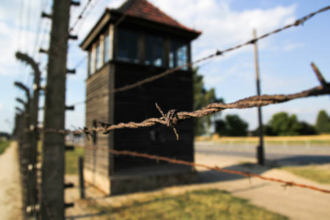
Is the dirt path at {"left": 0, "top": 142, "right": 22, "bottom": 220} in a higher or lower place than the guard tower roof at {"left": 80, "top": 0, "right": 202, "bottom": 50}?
lower

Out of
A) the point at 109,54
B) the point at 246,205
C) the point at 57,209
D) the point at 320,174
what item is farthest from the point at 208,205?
the point at 320,174

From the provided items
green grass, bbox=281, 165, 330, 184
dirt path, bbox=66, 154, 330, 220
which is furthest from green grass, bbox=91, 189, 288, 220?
green grass, bbox=281, 165, 330, 184

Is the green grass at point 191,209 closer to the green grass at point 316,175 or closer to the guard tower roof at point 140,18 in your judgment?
the green grass at point 316,175

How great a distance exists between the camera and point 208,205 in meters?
6.30

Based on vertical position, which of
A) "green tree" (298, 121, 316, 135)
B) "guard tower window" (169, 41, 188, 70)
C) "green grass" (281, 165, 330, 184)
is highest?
"guard tower window" (169, 41, 188, 70)

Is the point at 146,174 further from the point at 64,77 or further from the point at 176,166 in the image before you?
the point at 64,77

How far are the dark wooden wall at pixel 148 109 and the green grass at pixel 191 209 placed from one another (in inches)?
98.1

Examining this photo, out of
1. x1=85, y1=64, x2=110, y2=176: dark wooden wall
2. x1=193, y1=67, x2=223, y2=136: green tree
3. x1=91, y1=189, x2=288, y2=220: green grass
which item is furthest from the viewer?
x1=193, y1=67, x2=223, y2=136: green tree

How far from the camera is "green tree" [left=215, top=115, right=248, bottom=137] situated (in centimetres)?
5482

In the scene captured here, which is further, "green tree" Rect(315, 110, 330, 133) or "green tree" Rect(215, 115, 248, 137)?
"green tree" Rect(215, 115, 248, 137)

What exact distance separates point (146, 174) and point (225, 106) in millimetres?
8666

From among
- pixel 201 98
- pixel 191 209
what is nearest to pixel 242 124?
pixel 201 98

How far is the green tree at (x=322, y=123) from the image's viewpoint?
5222 cm

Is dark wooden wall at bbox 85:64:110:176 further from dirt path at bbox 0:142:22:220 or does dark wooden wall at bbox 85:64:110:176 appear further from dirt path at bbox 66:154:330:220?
dirt path at bbox 0:142:22:220
